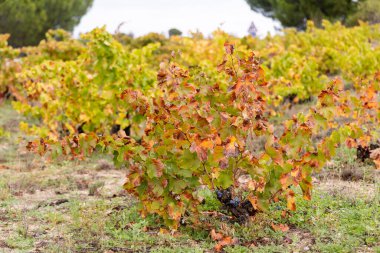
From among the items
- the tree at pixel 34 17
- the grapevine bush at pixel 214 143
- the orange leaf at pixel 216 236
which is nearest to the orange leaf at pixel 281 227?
the grapevine bush at pixel 214 143

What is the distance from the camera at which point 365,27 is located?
49.4 ft

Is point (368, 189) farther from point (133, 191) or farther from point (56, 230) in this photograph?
point (56, 230)

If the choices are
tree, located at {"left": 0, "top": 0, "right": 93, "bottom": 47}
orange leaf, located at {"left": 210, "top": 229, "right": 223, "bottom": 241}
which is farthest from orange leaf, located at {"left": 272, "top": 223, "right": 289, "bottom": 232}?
tree, located at {"left": 0, "top": 0, "right": 93, "bottom": 47}

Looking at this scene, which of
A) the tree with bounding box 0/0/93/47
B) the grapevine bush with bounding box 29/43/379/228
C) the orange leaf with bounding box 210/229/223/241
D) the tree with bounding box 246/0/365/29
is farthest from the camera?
the tree with bounding box 246/0/365/29

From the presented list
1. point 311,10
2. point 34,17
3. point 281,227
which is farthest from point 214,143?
point 34,17

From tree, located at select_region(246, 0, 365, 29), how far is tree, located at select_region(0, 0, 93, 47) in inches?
378

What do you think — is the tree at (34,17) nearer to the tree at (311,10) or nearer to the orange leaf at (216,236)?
the tree at (311,10)

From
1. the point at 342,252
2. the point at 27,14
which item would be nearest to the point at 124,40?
the point at 27,14

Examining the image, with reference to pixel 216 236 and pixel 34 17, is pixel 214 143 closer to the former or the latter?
pixel 216 236

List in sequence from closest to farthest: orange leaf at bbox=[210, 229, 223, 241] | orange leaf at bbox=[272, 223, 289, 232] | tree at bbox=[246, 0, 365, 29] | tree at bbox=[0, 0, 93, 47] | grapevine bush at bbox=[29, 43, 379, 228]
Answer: grapevine bush at bbox=[29, 43, 379, 228], orange leaf at bbox=[210, 229, 223, 241], orange leaf at bbox=[272, 223, 289, 232], tree at bbox=[0, 0, 93, 47], tree at bbox=[246, 0, 365, 29]

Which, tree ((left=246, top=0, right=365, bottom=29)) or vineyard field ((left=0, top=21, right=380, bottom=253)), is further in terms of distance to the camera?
tree ((left=246, top=0, right=365, bottom=29))

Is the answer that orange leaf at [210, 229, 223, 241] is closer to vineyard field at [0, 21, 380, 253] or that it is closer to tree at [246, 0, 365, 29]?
vineyard field at [0, 21, 380, 253]

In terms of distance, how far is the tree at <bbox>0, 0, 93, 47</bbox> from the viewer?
24562mm

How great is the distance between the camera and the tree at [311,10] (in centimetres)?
2473
